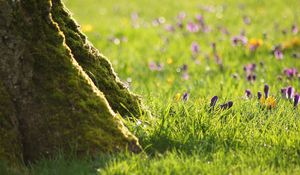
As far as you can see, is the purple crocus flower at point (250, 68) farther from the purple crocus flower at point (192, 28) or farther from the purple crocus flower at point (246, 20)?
the purple crocus flower at point (246, 20)

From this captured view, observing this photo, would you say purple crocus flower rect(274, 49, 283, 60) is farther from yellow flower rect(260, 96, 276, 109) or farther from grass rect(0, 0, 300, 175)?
yellow flower rect(260, 96, 276, 109)

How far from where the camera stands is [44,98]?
4340 millimetres

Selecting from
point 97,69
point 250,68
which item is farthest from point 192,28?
point 97,69

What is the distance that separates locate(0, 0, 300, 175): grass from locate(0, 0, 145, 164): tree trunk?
0.15 meters

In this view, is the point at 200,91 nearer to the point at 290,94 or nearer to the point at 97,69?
the point at 290,94

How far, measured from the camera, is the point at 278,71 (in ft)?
28.3

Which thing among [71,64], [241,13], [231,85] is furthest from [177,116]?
[241,13]

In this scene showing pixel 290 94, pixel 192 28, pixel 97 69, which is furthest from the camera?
pixel 192 28

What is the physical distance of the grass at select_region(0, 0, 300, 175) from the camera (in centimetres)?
→ 416

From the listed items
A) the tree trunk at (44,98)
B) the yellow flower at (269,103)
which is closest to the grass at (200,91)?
the yellow flower at (269,103)

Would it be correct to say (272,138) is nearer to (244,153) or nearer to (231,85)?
(244,153)

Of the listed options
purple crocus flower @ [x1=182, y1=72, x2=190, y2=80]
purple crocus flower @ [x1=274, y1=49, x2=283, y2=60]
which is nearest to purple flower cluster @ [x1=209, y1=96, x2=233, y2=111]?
purple crocus flower @ [x1=182, y1=72, x2=190, y2=80]

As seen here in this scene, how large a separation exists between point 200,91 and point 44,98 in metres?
3.09

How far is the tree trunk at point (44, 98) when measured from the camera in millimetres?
4250
